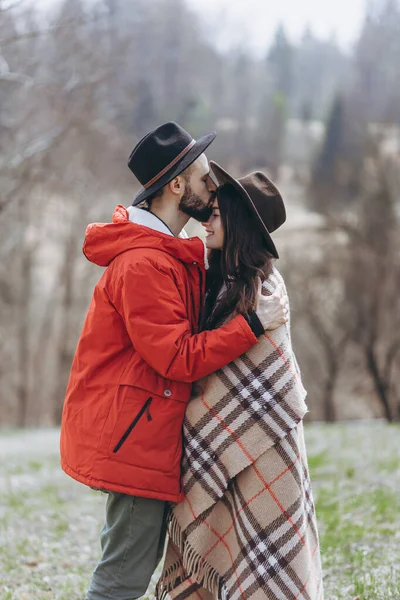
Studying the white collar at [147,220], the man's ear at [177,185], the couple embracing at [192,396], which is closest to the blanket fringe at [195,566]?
the couple embracing at [192,396]

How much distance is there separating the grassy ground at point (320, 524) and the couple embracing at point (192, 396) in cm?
137

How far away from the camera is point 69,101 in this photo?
1638cm

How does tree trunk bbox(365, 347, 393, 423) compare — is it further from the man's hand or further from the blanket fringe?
the man's hand

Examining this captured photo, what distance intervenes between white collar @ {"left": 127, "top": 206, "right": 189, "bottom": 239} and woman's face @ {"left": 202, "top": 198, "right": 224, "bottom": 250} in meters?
0.20

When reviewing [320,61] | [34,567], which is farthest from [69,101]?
[320,61]

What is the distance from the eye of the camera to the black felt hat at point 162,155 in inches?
134

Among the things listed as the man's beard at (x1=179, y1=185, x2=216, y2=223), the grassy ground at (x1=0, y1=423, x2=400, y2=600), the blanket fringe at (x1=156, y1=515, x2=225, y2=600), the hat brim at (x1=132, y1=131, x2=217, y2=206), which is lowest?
the grassy ground at (x1=0, y1=423, x2=400, y2=600)

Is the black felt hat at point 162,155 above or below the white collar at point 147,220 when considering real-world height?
above

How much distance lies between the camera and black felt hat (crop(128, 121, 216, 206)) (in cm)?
340

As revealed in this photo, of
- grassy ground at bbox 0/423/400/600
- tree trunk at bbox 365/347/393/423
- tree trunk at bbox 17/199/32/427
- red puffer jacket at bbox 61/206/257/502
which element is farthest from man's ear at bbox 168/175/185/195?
tree trunk at bbox 17/199/32/427

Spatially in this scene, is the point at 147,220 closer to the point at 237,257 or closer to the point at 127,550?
the point at 237,257

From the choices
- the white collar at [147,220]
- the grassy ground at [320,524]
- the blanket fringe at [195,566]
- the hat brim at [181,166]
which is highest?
the hat brim at [181,166]

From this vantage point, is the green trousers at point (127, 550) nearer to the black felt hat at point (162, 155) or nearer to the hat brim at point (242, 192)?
the hat brim at point (242, 192)

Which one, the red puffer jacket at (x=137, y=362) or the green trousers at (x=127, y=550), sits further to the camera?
the green trousers at (x=127, y=550)
